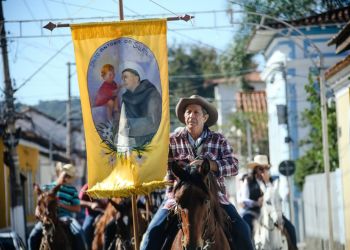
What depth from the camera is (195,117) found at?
40.9ft

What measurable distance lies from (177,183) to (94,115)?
6.23 ft

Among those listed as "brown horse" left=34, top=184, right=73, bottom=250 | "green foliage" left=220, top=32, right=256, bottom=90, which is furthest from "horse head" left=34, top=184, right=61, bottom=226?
"green foliage" left=220, top=32, right=256, bottom=90

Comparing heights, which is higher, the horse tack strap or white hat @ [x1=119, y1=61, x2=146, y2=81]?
white hat @ [x1=119, y1=61, x2=146, y2=81]

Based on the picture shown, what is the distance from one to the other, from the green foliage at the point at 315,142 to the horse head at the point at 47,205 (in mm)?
16310

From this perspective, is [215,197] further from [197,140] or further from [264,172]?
[264,172]

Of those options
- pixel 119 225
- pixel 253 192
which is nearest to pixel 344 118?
pixel 253 192

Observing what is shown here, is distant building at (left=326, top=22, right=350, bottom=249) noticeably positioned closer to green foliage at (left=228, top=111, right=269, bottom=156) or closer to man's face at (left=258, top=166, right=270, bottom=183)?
man's face at (left=258, top=166, right=270, bottom=183)

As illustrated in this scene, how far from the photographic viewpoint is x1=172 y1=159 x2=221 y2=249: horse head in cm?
1100

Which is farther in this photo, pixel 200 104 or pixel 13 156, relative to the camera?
pixel 13 156

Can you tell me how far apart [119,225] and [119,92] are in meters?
7.55

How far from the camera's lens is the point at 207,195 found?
445 inches

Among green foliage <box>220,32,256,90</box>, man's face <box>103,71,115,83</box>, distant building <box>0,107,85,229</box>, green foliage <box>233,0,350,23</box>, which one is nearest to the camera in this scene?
man's face <box>103,71,115,83</box>

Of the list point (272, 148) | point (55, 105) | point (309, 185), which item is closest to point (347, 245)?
point (309, 185)

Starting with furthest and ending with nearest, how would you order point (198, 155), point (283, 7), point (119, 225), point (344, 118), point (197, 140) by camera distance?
1. point (283, 7)
2. point (344, 118)
3. point (119, 225)
4. point (197, 140)
5. point (198, 155)
